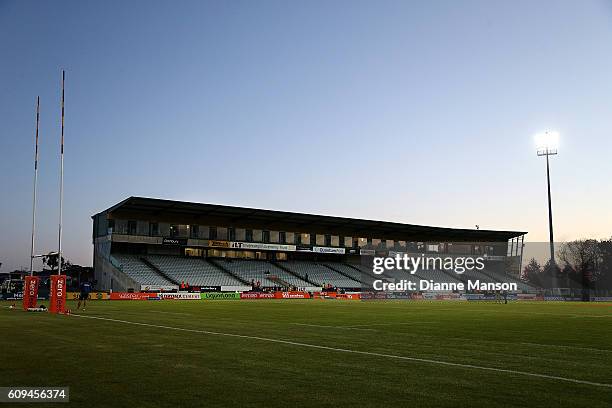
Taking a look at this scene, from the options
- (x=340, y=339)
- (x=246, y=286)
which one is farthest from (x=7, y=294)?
(x=340, y=339)

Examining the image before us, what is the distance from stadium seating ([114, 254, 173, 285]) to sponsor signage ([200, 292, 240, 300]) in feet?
18.8

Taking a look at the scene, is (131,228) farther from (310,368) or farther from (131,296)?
(310,368)

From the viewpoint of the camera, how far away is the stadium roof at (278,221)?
3145 inches

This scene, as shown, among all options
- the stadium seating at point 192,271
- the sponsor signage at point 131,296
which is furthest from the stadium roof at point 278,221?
the sponsor signage at point 131,296

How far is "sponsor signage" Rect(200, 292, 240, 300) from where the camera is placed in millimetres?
71375

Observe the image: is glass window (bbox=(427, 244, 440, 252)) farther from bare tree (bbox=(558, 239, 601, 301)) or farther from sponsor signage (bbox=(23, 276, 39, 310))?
sponsor signage (bbox=(23, 276, 39, 310))

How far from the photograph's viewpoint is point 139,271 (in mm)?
75250

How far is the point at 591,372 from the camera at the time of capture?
10.8m

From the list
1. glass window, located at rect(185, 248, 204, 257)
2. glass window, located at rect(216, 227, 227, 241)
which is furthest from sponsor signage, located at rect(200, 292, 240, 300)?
glass window, located at rect(216, 227, 227, 241)

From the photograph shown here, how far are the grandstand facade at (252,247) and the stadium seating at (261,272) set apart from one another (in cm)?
16

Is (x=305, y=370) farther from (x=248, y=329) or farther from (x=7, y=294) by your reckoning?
(x=7, y=294)

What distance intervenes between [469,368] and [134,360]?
22.5 ft

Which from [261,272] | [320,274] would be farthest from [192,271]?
[320,274]

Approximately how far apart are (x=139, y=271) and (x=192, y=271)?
27.9ft
